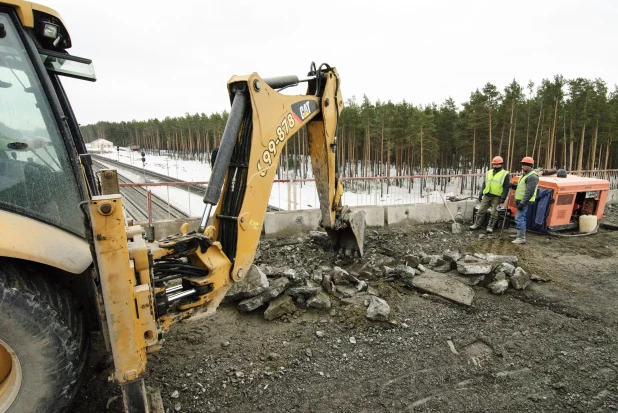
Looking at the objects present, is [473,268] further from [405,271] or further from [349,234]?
[349,234]

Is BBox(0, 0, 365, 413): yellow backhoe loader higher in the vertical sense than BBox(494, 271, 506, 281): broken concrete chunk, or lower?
higher

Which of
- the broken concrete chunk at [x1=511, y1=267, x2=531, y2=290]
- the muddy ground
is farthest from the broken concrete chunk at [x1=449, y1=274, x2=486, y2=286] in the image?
the broken concrete chunk at [x1=511, y1=267, x2=531, y2=290]

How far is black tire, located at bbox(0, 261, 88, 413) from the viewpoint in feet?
→ 6.14

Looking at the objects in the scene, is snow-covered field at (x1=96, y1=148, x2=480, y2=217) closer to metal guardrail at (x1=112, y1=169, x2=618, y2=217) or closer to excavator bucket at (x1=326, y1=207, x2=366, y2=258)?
metal guardrail at (x1=112, y1=169, x2=618, y2=217)

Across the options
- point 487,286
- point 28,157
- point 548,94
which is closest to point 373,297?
point 487,286

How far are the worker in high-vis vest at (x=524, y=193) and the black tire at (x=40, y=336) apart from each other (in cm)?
776

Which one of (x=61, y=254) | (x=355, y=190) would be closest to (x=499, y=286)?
(x=61, y=254)

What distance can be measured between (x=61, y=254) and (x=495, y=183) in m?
8.10

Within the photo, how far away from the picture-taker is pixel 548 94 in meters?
31.7

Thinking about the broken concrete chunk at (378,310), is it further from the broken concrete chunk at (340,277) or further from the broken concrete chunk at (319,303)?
the broken concrete chunk at (340,277)

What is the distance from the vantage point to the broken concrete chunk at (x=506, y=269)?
500cm

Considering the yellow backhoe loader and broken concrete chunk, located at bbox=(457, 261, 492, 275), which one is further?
broken concrete chunk, located at bbox=(457, 261, 492, 275)

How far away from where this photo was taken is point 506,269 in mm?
5043

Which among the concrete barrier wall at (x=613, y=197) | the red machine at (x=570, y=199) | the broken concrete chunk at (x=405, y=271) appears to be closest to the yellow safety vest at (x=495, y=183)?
the red machine at (x=570, y=199)
